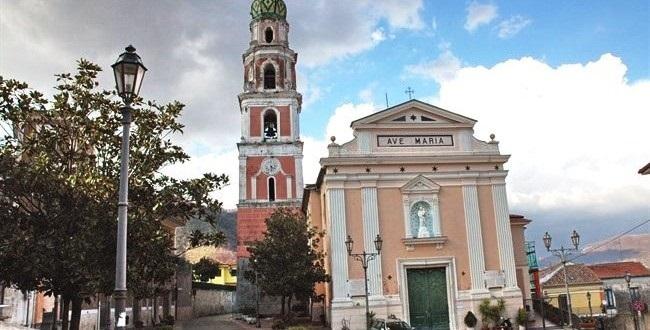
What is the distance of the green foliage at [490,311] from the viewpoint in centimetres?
2711

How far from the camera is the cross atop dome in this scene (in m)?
49.9

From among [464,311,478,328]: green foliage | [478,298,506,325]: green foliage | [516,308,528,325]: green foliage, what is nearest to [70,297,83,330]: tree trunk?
[464,311,478,328]: green foliage

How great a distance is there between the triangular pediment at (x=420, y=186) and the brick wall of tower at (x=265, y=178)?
60.3ft

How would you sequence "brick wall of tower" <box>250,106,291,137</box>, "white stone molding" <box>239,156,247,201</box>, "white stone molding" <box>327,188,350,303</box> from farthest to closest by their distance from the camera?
"brick wall of tower" <box>250,106,291,137</box>
"white stone molding" <box>239,156,247,201</box>
"white stone molding" <box>327,188,350,303</box>

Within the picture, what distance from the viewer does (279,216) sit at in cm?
3262

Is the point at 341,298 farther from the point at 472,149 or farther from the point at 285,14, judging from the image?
the point at 285,14

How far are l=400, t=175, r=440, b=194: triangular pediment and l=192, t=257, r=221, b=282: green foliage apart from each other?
4481 cm

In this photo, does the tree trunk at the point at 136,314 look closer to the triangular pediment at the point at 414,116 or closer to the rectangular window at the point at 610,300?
the triangular pediment at the point at 414,116

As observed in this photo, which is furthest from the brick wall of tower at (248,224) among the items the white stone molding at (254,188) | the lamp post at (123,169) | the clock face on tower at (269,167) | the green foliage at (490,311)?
the lamp post at (123,169)

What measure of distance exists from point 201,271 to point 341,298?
147ft

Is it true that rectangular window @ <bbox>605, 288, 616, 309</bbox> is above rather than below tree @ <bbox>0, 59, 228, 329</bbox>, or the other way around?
below

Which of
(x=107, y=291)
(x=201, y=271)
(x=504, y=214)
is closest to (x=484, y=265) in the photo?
(x=504, y=214)

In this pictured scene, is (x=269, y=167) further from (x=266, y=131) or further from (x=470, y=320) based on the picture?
(x=470, y=320)

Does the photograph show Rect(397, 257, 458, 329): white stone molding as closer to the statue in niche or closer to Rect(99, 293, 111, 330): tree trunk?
the statue in niche
